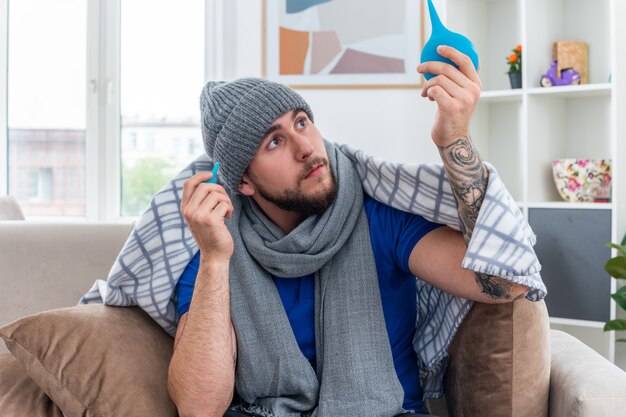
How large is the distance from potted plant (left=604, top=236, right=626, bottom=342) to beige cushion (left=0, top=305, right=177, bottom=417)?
1.78m

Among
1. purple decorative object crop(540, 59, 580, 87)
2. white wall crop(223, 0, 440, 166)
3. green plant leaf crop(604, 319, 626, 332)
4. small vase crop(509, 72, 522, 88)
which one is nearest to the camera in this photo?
green plant leaf crop(604, 319, 626, 332)

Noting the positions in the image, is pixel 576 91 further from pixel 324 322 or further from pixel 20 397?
pixel 20 397

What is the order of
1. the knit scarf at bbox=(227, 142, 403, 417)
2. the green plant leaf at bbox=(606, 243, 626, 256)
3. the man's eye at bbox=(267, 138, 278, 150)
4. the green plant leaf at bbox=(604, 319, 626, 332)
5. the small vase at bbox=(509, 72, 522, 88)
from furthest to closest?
1. the small vase at bbox=(509, 72, 522, 88)
2. the green plant leaf at bbox=(604, 319, 626, 332)
3. the green plant leaf at bbox=(606, 243, 626, 256)
4. the man's eye at bbox=(267, 138, 278, 150)
5. the knit scarf at bbox=(227, 142, 403, 417)

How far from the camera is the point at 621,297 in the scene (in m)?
2.81

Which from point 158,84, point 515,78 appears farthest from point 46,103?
point 515,78

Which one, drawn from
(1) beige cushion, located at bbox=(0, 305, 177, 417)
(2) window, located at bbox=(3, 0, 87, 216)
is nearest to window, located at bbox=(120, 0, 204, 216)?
(2) window, located at bbox=(3, 0, 87, 216)

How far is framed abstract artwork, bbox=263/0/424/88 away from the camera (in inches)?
150

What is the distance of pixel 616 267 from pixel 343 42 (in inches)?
69.9

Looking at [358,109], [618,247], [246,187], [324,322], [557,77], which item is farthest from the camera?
[358,109]

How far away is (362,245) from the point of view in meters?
1.68

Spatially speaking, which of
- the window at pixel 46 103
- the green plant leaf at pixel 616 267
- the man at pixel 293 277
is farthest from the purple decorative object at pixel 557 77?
the window at pixel 46 103

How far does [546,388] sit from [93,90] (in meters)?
3.14

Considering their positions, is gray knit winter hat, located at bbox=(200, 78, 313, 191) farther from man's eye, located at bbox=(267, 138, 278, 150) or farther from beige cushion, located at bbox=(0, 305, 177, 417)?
beige cushion, located at bbox=(0, 305, 177, 417)

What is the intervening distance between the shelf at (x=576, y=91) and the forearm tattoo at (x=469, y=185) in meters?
1.81
